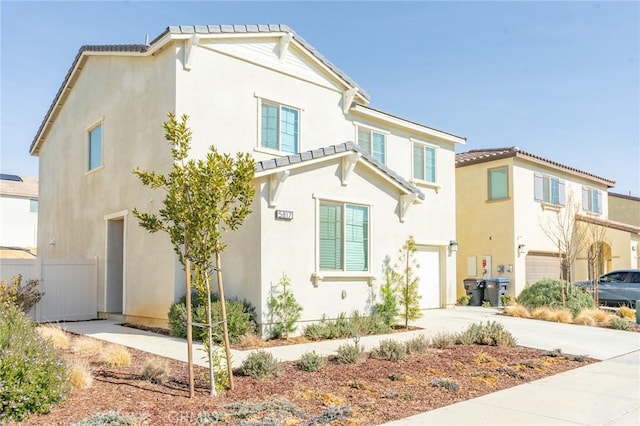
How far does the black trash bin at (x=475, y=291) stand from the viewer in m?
21.6

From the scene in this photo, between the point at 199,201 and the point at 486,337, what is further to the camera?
the point at 486,337

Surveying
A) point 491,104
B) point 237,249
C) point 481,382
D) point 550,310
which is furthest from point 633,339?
point 237,249

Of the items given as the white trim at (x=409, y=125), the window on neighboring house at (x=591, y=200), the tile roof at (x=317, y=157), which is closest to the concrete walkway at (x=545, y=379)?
the tile roof at (x=317, y=157)

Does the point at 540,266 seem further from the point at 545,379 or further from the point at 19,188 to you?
the point at 19,188

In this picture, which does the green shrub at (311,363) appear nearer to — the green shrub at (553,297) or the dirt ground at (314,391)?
the dirt ground at (314,391)

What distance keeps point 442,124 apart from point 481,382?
47.0ft

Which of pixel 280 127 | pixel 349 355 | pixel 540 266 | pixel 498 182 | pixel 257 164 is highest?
pixel 280 127

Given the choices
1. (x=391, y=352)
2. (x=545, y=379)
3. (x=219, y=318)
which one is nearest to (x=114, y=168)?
(x=219, y=318)

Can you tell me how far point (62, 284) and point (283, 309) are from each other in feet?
24.6

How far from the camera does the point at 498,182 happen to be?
23.4 metres

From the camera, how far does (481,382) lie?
26.5ft

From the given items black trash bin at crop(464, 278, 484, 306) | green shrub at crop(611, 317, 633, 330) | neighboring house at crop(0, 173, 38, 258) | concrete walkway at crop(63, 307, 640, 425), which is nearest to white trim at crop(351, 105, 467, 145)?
black trash bin at crop(464, 278, 484, 306)

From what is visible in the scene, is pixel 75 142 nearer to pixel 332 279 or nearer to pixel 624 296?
pixel 332 279

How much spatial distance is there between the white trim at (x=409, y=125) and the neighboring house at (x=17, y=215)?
29.8 meters
